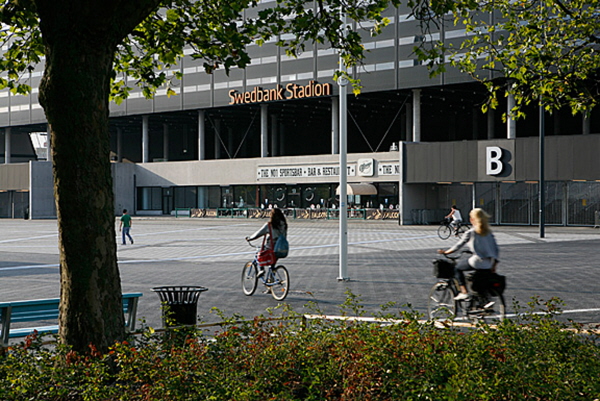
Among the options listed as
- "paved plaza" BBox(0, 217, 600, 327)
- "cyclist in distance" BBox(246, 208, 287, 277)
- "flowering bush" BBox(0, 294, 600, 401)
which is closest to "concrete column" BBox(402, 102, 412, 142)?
"paved plaza" BBox(0, 217, 600, 327)

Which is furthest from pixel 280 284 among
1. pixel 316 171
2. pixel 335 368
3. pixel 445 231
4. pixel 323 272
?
pixel 316 171

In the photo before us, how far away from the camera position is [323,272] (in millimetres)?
17406

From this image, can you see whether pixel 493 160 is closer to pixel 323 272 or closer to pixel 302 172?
pixel 302 172

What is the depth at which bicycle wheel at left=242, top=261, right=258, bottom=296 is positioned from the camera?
13438mm

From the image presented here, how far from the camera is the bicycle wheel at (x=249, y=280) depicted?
529 inches

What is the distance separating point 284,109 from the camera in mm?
60938

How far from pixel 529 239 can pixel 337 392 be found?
88.7 feet

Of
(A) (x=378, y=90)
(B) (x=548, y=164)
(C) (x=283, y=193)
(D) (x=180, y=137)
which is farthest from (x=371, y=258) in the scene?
(D) (x=180, y=137)

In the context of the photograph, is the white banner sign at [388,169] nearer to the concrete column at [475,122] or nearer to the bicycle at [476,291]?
the concrete column at [475,122]

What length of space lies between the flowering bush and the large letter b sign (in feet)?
121

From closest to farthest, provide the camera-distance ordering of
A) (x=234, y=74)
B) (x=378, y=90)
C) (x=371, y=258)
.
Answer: (x=371, y=258)
(x=378, y=90)
(x=234, y=74)

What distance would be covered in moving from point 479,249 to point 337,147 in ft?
142

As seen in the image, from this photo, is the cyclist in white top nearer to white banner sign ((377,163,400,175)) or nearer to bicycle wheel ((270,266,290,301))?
white banner sign ((377,163,400,175))

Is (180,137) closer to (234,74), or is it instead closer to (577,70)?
(234,74)
